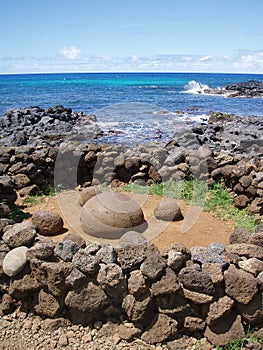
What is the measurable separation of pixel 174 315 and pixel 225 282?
2.48ft

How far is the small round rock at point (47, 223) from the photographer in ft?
24.5

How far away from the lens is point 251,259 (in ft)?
16.9

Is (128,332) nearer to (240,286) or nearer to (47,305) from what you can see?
(47,305)

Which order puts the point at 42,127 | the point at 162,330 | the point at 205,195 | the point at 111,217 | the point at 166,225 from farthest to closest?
the point at 42,127 → the point at 205,195 → the point at 166,225 → the point at 111,217 → the point at 162,330

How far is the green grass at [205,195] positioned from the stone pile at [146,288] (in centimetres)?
307

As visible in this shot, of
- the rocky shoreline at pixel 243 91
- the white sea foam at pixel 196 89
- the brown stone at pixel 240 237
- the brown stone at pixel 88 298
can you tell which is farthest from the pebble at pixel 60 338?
the white sea foam at pixel 196 89

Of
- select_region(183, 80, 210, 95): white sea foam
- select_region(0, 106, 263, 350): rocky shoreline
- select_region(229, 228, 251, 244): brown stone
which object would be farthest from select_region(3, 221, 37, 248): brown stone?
select_region(183, 80, 210, 95): white sea foam

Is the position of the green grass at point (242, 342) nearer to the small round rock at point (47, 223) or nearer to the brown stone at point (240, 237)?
the brown stone at point (240, 237)

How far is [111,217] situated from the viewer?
293 inches

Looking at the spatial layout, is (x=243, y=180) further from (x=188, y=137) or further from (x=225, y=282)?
(x=188, y=137)

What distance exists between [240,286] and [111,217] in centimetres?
313

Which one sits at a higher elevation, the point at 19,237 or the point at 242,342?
the point at 19,237

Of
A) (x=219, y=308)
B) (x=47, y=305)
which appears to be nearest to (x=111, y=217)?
(x=47, y=305)

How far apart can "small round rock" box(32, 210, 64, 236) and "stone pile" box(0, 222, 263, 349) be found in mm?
2184
